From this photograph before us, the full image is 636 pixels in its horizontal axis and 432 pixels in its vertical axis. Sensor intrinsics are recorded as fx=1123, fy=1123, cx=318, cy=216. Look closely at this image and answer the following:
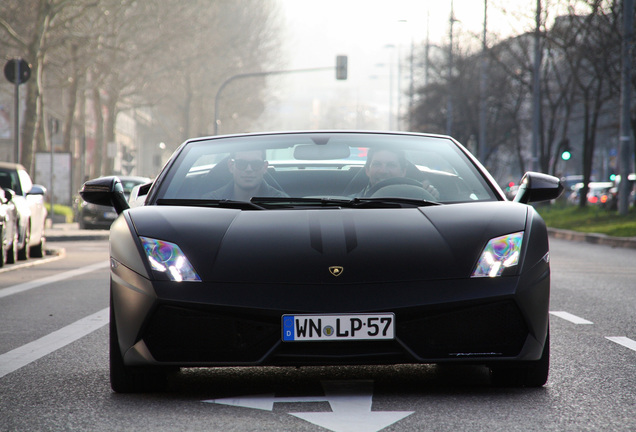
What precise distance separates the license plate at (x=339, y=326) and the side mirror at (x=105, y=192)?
158 cm

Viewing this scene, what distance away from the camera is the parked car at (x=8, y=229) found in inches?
582

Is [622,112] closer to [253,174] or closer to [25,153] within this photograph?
[25,153]

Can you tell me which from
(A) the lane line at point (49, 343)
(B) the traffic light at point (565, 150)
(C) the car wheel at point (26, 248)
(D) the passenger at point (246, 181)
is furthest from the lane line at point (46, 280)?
(B) the traffic light at point (565, 150)

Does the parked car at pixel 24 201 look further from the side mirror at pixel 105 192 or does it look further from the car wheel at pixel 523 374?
the car wheel at pixel 523 374

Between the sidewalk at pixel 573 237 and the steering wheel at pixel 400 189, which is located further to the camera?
the sidewalk at pixel 573 237

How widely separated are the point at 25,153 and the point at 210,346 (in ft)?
91.1

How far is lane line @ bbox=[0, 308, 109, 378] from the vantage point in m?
6.62

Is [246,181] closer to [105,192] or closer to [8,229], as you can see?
[105,192]

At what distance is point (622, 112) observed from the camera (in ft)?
94.4

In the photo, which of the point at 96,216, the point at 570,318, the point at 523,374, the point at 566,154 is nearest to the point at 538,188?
the point at 523,374

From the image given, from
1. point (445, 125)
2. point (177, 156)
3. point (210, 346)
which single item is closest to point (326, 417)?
point (210, 346)

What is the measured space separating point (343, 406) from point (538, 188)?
66.7 inches

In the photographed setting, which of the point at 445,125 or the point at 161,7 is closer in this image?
the point at 161,7

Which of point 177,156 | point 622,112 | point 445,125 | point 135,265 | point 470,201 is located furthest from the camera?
point 445,125
